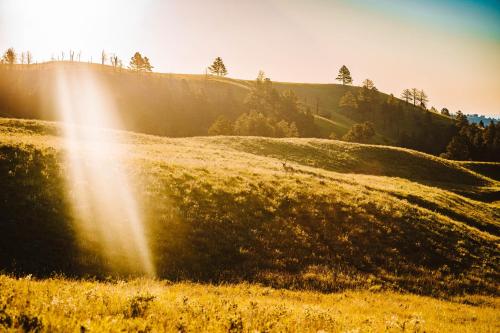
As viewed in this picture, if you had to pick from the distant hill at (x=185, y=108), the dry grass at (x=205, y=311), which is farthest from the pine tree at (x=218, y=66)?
the dry grass at (x=205, y=311)

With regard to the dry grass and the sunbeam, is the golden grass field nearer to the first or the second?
the dry grass

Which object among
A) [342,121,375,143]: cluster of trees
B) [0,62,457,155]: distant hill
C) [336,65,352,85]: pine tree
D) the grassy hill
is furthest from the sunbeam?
[336,65,352,85]: pine tree

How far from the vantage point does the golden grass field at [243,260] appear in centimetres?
725

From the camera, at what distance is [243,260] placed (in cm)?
1482

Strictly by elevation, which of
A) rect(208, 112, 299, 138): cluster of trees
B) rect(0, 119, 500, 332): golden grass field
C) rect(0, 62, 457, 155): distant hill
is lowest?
rect(0, 119, 500, 332): golden grass field

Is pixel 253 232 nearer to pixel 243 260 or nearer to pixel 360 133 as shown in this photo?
pixel 243 260

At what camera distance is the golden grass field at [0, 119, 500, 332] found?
7.25 m

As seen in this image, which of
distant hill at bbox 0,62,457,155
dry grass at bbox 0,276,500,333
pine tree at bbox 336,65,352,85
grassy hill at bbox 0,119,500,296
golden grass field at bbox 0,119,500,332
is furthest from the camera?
pine tree at bbox 336,65,352,85

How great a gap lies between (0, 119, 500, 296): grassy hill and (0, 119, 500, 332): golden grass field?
80mm

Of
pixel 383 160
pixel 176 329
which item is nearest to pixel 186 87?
pixel 383 160

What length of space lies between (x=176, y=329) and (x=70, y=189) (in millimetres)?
13224

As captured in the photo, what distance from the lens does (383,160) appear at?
59188 mm

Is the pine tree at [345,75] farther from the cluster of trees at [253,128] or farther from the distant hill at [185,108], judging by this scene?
the cluster of trees at [253,128]

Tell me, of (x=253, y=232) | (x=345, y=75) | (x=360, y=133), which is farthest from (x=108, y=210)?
(x=345, y=75)
